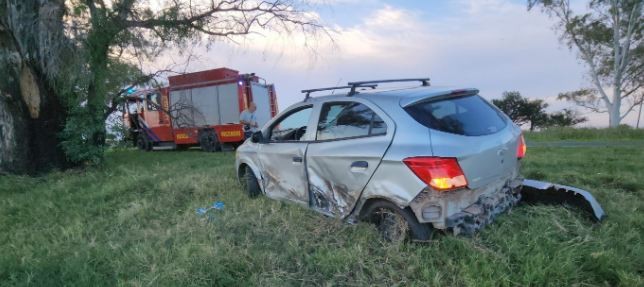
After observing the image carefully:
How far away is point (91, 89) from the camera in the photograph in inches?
371

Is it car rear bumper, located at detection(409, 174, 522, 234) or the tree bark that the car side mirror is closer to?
car rear bumper, located at detection(409, 174, 522, 234)

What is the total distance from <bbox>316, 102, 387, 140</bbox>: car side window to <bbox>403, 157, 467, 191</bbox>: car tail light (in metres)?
0.50

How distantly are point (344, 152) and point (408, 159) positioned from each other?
722 millimetres

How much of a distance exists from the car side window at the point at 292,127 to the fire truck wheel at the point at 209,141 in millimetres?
9989

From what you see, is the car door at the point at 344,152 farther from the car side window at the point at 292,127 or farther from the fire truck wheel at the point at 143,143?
the fire truck wheel at the point at 143,143

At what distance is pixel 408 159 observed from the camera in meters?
3.17

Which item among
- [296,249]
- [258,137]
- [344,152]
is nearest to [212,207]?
[258,137]

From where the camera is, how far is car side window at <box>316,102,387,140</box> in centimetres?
361

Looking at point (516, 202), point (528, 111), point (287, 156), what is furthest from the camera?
point (528, 111)

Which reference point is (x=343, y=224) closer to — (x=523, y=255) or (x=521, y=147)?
(x=523, y=255)

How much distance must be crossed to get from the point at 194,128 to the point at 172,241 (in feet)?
38.4

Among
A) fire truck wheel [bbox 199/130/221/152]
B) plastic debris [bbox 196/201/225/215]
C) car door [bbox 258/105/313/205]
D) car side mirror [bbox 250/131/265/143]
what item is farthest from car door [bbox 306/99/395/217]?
fire truck wheel [bbox 199/130/221/152]

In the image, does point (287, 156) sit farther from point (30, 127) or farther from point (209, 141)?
point (209, 141)

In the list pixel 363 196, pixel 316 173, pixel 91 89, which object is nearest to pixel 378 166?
pixel 363 196
